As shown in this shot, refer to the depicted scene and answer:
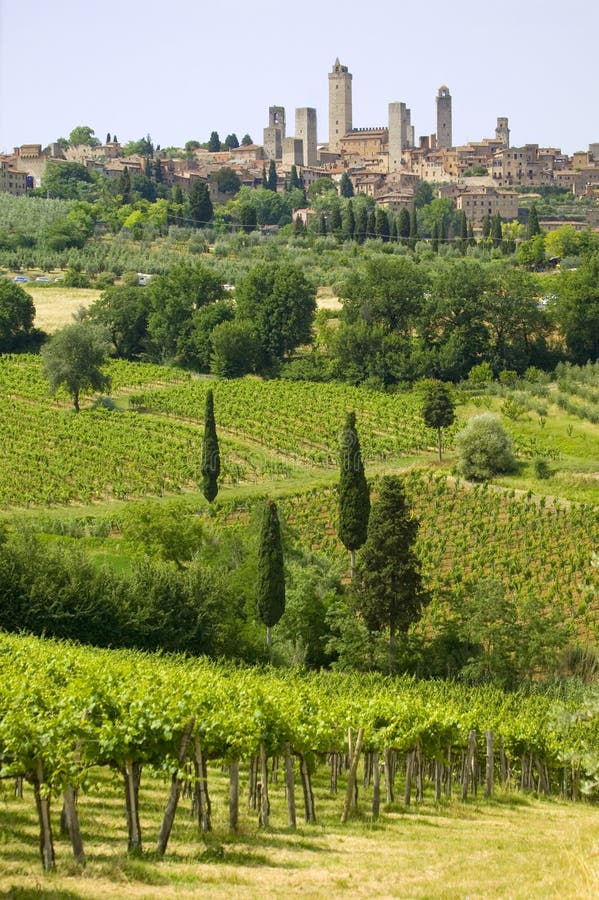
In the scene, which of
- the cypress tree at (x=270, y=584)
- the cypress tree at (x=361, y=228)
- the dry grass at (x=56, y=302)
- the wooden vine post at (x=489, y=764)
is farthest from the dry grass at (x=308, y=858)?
the cypress tree at (x=361, y=228)

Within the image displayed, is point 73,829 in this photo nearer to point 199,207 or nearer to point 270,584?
point 270,584

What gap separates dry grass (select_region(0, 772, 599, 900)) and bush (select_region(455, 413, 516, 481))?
103ft

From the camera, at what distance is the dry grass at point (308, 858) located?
16438mm

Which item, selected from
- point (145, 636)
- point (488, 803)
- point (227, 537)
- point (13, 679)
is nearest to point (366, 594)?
point (145, 636)

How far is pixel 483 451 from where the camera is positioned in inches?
2130

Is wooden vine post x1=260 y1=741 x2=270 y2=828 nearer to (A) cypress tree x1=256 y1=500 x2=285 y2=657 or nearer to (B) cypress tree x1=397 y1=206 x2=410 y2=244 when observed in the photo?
(A) cypress tree x1=256 y1=500 x2=285 y2=657

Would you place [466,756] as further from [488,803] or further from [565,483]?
[565,483]

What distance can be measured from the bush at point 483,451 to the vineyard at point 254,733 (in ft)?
66.3

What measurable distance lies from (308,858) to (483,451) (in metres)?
36.7

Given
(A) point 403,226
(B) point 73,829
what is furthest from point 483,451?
(A) point 403,226

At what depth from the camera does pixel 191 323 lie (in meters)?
80.9

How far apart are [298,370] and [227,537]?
3211 cm

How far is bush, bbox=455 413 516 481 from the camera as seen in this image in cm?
5381

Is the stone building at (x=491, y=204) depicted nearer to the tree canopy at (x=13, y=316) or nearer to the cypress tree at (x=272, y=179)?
the cypress tree at (x=272, y=179)
